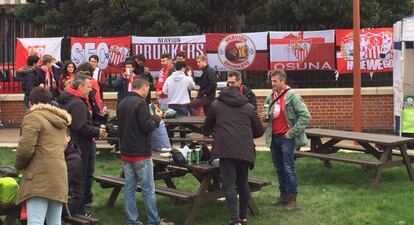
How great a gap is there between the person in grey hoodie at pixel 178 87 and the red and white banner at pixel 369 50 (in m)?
4.76

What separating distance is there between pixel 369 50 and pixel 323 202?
7.10m

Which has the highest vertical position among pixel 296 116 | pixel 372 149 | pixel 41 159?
pixel 296 116

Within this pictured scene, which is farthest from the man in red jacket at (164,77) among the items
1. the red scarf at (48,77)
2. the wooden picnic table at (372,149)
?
the wooden picnic table at (372,149)

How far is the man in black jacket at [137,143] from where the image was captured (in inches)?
242

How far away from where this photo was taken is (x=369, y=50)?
1395cm

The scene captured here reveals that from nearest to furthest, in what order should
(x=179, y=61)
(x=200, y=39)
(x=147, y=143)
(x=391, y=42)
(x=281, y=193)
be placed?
(x=147, y=143) < (x=281, y=193) < (x=179, y=61) < (x=391, y=42) < (x=200, y=39)

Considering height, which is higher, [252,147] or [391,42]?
[391,42]

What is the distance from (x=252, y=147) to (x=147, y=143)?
1139 mm

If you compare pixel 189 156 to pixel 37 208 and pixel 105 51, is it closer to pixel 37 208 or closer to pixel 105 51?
pixel 37 208

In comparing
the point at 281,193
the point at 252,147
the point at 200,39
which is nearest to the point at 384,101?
the point at 200,39

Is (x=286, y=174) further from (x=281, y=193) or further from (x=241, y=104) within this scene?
(x=241, y=104)

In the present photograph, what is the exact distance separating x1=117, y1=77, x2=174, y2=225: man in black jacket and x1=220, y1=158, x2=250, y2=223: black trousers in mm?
767

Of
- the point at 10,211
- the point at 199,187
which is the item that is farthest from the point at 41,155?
the point at 199,187

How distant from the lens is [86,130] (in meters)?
6.58
